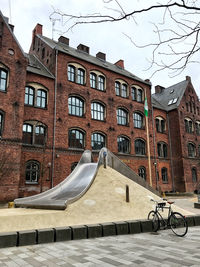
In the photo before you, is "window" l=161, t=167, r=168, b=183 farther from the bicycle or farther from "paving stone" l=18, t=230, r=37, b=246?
"paving stone" l=18, t=230, r=37, b=246

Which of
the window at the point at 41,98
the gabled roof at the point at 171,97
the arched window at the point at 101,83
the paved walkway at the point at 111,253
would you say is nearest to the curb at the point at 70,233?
the paved walkway at the point at 111,253

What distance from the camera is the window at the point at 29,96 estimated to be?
66.8 ft

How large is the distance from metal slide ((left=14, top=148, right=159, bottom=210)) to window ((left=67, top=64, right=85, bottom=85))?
35.8 ft

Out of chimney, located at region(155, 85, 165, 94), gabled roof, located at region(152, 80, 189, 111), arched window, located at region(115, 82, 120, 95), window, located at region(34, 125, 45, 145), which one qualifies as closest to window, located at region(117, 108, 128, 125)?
arched window, located at region(115, 82, 120, 95)

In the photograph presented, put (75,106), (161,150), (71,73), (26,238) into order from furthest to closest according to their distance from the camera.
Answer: (161,150) < (71,73) < (75,106) < (26,238)

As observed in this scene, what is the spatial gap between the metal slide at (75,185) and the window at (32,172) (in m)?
5.72

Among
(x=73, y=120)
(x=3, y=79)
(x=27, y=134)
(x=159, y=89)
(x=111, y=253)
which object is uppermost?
(x=159, y=89)

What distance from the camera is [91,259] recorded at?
4.51 m

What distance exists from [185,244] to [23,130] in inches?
653

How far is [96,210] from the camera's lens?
859 cm

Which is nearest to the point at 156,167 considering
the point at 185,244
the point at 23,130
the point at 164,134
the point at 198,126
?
the point at 164,134

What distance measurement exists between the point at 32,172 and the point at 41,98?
6.87m

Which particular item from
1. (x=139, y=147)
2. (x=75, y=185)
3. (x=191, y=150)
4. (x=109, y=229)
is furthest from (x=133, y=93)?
(x=109, y=229)

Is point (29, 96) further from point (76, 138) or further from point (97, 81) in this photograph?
point (97, 81)
